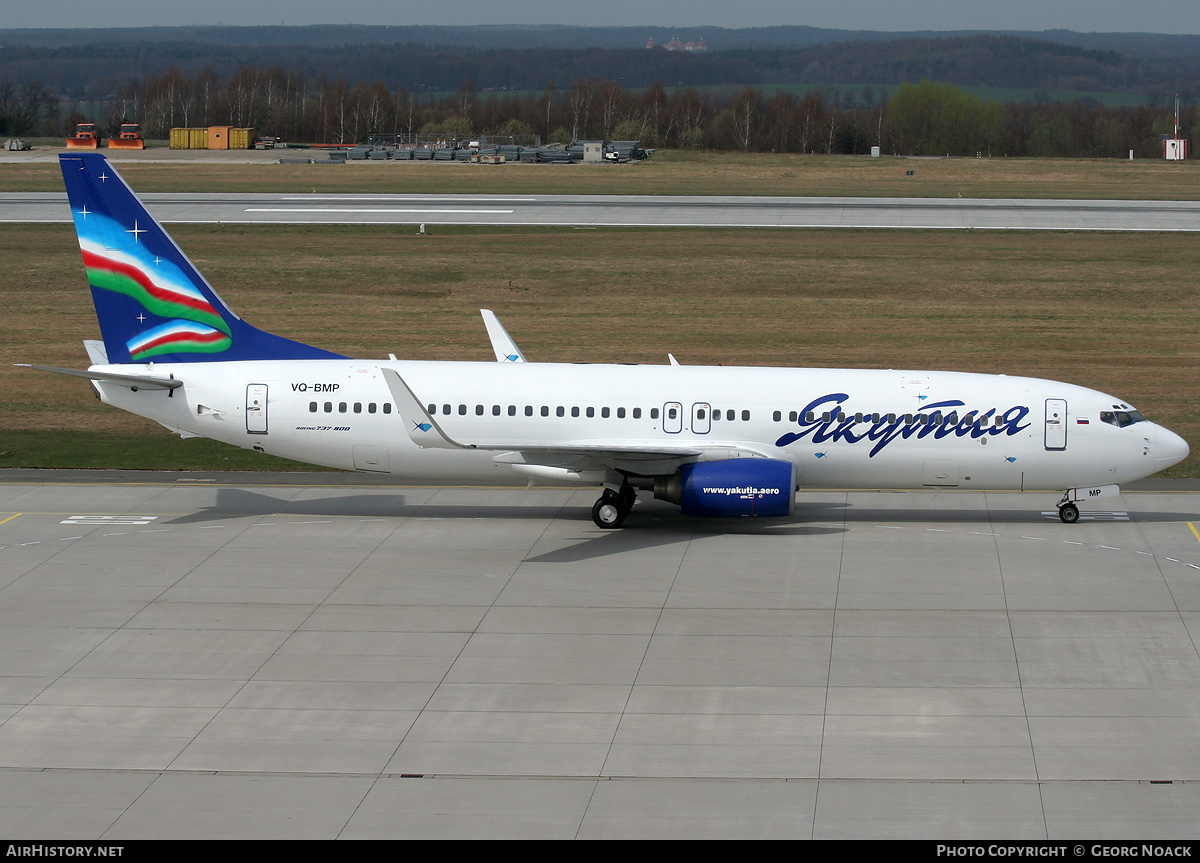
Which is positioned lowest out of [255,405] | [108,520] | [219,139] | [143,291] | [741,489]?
[108,520]

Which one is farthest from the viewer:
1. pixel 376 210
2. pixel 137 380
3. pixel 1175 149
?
pixel 1175 149

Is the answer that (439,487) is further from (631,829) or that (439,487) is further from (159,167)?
(159,167)

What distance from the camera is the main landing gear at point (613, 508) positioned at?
3145 cm

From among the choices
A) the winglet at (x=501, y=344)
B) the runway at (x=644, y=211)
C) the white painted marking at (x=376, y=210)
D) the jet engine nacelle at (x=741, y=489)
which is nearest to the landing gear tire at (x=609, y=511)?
the jet engine nacelle at (x=741, y=489)

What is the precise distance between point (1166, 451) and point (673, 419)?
1141 cm

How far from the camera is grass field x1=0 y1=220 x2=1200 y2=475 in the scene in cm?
4728

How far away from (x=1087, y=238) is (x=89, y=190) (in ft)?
195

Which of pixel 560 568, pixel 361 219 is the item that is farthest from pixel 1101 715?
pixel 361 219

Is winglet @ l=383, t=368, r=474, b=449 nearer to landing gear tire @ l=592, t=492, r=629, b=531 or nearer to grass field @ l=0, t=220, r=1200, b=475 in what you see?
landing gear tire @ l=592, t=492, r=629, b=531

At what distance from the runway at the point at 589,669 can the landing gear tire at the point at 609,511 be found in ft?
1.37

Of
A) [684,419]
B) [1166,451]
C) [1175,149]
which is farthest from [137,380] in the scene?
[1175,149]

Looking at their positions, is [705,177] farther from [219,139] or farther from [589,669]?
[589,669]

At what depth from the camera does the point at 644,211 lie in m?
87.8

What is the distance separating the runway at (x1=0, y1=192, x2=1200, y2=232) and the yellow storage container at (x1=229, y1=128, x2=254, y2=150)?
Answer: 50.6m
